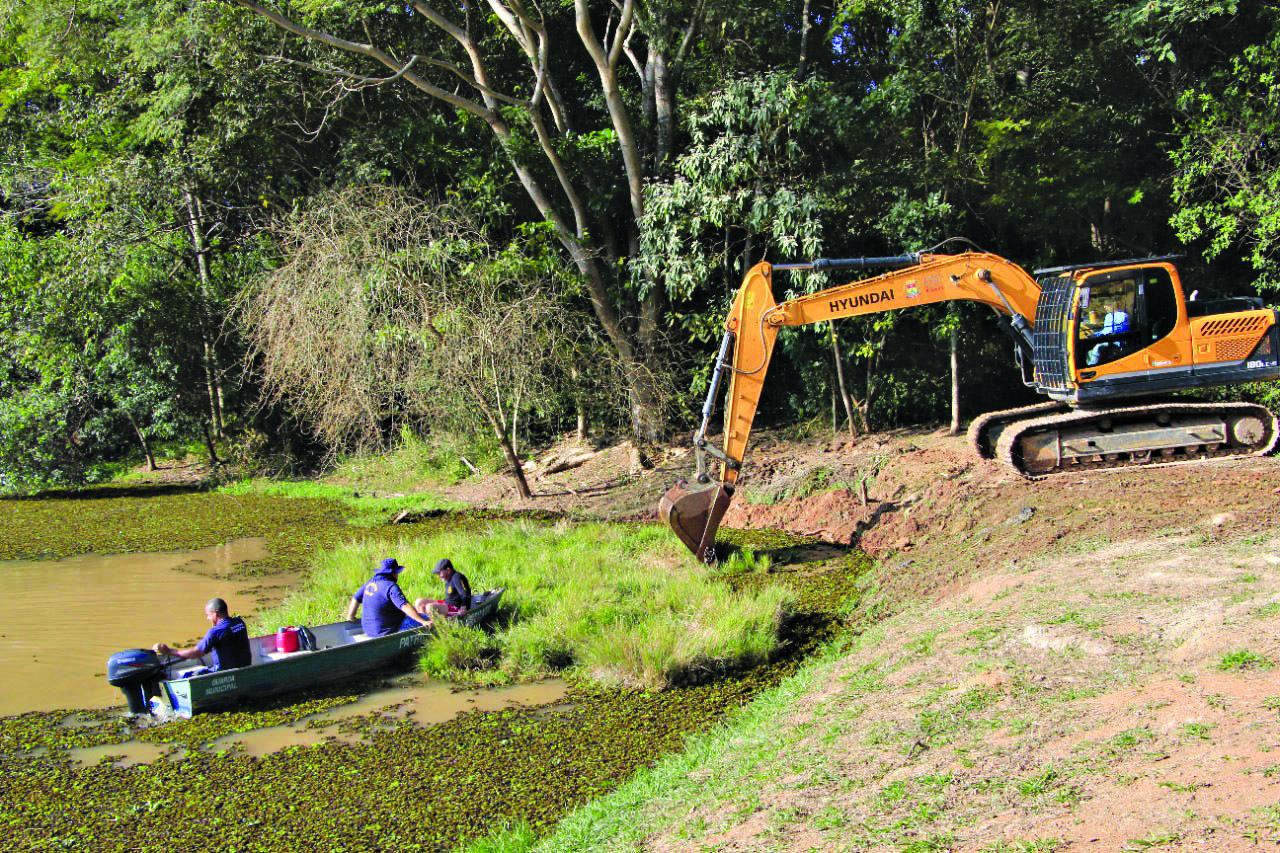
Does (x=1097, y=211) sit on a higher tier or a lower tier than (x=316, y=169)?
lower

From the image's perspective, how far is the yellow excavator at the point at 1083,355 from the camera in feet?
42.2

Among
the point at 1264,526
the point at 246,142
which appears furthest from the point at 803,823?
the point at 246,142

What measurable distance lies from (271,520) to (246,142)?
9.27 m

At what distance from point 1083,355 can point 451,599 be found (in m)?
8.21

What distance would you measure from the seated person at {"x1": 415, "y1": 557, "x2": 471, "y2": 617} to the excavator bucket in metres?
2.96

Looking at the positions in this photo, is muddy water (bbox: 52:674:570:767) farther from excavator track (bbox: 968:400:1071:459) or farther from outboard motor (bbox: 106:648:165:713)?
excavator track (bbox: 968:400:1071:459)

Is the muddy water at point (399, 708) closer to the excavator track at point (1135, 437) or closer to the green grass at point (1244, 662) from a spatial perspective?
the green grass at point (1244, 662)

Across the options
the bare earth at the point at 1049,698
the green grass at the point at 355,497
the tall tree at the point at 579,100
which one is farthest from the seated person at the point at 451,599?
the tall tree at the point at 579,100

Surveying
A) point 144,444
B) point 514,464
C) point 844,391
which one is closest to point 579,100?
point 514,464

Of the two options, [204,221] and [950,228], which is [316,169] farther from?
[950,228]

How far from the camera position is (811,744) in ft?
22.5

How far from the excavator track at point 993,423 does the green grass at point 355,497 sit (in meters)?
9.31

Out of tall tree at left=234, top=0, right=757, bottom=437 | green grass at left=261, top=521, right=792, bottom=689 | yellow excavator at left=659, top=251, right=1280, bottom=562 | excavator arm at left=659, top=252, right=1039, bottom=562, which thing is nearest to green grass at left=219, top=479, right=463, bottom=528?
green grass at left=261, top=521, right=792, bottom=689

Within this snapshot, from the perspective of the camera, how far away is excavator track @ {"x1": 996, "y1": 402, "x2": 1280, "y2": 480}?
42.7 feet
